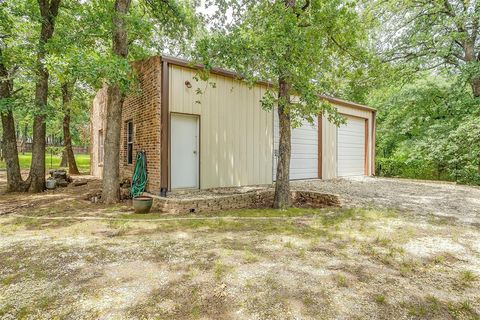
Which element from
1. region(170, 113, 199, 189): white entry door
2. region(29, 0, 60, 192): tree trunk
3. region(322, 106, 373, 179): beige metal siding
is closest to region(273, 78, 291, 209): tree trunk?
region(170, 113, 199, 189): white entry door

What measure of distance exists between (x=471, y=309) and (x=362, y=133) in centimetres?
1179

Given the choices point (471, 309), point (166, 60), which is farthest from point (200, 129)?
point (471, 309)

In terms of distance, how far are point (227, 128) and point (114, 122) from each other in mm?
2970

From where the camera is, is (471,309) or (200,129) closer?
(471,309)

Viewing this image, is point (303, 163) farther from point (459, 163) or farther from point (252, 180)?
point (459, 163)

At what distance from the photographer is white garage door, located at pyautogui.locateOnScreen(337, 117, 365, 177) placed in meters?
11.8

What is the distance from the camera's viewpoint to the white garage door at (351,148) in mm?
11828

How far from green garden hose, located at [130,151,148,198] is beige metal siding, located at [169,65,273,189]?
1.45 meters

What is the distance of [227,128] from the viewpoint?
790 centimetres

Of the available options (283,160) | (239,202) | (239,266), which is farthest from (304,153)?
(239,266)

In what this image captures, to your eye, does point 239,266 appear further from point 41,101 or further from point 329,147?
point 329,147

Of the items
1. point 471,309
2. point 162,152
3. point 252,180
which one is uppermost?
point 162,152

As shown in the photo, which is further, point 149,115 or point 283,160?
point 149,115

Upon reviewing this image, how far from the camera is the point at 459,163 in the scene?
36.0 feet
